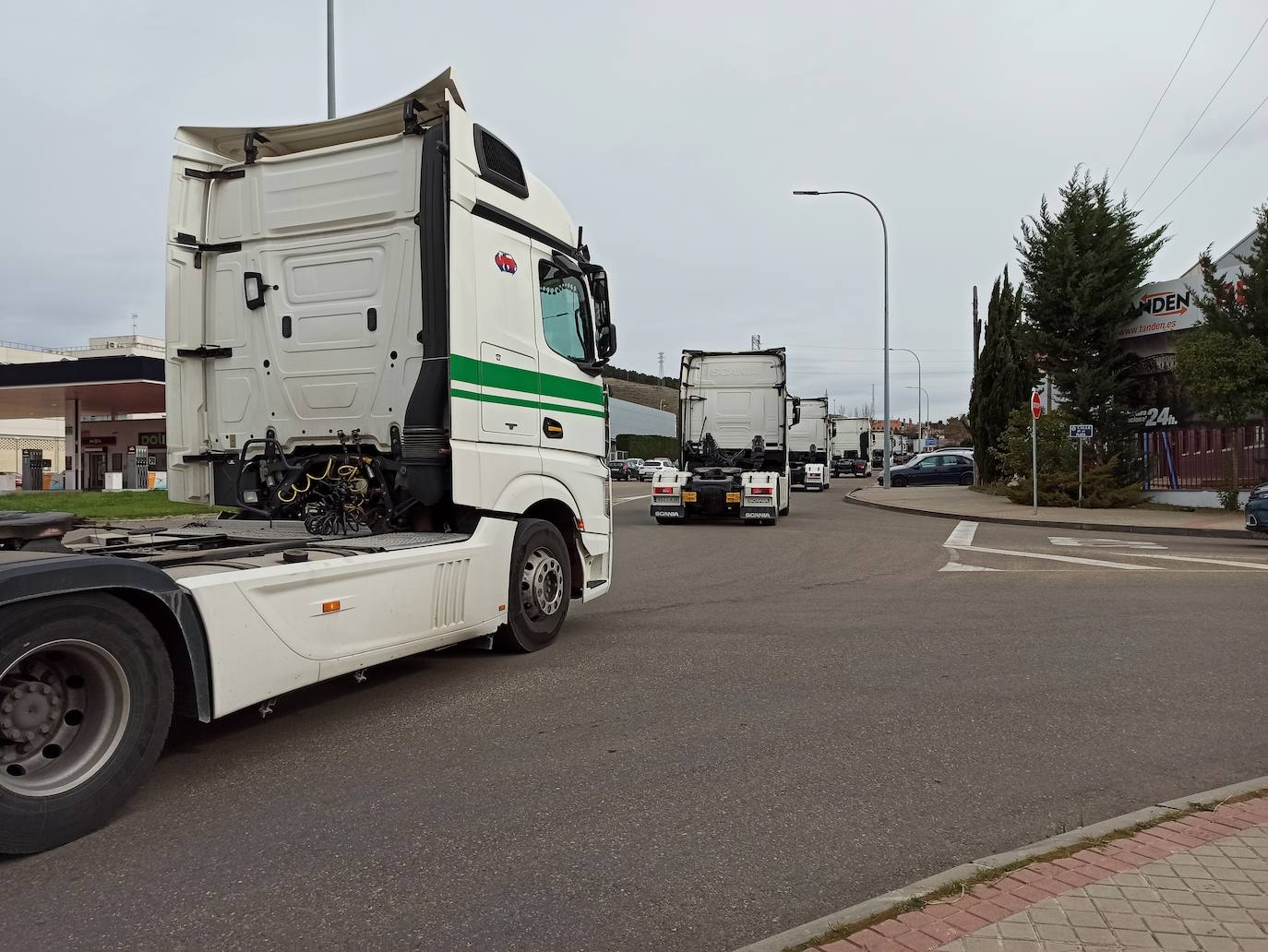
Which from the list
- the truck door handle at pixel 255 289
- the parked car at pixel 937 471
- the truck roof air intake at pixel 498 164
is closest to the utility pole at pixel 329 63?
the truck door handle at pixel 255 289

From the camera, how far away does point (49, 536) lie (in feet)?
15.6

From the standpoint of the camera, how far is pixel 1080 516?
20312 millimetres

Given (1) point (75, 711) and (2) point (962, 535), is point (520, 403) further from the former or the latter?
(2) point (962, 535)

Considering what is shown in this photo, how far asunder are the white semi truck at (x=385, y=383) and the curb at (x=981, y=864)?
2726 mm

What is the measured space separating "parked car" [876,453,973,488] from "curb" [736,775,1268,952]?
3545 cm

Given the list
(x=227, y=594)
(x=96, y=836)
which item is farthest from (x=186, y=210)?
(x=96, y=836)

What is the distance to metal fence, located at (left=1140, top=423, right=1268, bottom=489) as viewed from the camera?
2075 cm

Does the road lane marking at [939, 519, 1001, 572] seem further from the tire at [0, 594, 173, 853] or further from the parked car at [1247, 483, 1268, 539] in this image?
the tire at [0, 594, 173, 853]

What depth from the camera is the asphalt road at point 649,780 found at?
3.10 meters

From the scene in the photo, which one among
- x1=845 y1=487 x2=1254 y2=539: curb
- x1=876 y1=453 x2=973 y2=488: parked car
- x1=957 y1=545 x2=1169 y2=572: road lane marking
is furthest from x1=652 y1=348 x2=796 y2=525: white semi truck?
x1=876 y1=453 x2=973 y2=488: parked car

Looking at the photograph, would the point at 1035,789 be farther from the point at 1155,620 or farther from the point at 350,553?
the point at 1155,620

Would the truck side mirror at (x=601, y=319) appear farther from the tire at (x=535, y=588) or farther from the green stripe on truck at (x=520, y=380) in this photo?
the tire at (x=535, y=588)

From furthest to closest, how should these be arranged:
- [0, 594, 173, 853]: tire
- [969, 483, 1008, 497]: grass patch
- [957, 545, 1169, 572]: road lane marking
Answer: [969, 483, 1008, 497]: grass patch
[957, 545, 1169, 572]: road lane marking
[0, 594, 173, 853]: tire

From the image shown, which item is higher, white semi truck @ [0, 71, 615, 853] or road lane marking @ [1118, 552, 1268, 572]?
white semi truck @ [0, 71, 615, 853]
